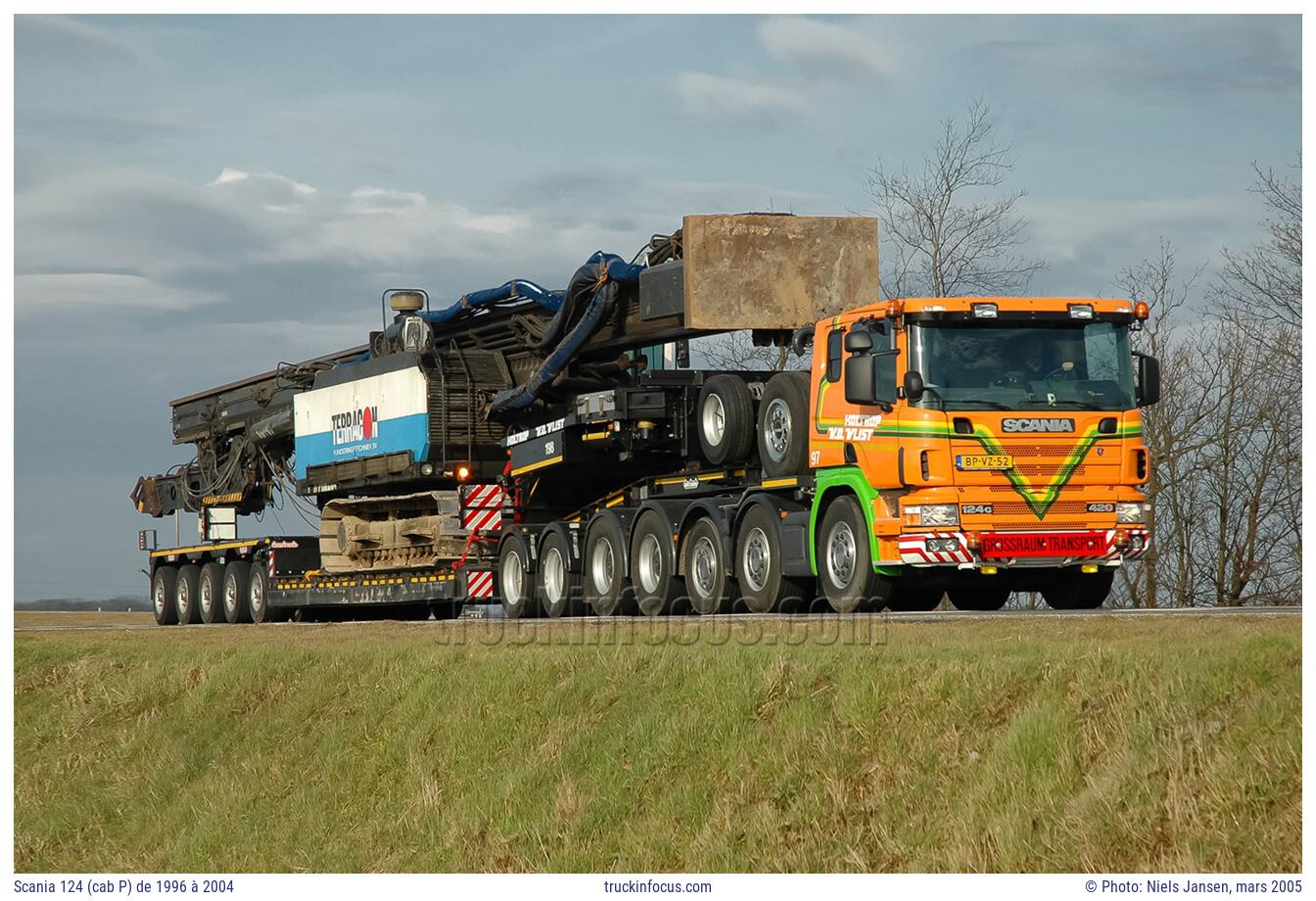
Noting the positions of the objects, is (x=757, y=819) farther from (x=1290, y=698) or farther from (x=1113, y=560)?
(x=1113, y=560)

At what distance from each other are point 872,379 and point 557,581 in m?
6.61

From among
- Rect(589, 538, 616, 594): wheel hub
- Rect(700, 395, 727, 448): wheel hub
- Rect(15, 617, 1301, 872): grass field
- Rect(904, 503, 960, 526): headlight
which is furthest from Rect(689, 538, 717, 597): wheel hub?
Rect(904, 503, 960, 526): headlight

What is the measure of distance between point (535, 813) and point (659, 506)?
8.53m

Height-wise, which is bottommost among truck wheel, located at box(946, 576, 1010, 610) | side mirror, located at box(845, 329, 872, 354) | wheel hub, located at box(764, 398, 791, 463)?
truck wheel, located at box(946, 576, 1010, 610)

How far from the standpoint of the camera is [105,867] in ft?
45.3

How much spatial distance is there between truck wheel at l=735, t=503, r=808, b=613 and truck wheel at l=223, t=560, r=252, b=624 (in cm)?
1289

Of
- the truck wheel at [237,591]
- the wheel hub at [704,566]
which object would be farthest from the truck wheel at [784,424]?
the truck wheel at [237,591]

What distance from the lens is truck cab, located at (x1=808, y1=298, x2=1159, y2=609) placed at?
16.4 metres

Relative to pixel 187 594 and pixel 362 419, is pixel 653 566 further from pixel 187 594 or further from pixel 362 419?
pixel 187 594

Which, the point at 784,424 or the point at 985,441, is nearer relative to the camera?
the point at 985,441

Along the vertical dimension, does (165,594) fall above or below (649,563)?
below

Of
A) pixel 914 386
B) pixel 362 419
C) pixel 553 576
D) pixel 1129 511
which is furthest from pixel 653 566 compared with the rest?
pixel 362 419

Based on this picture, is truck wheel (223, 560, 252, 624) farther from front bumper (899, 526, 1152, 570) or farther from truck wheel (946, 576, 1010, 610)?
front bumper (899, 526, 1152, 570)

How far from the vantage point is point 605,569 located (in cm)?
2123
